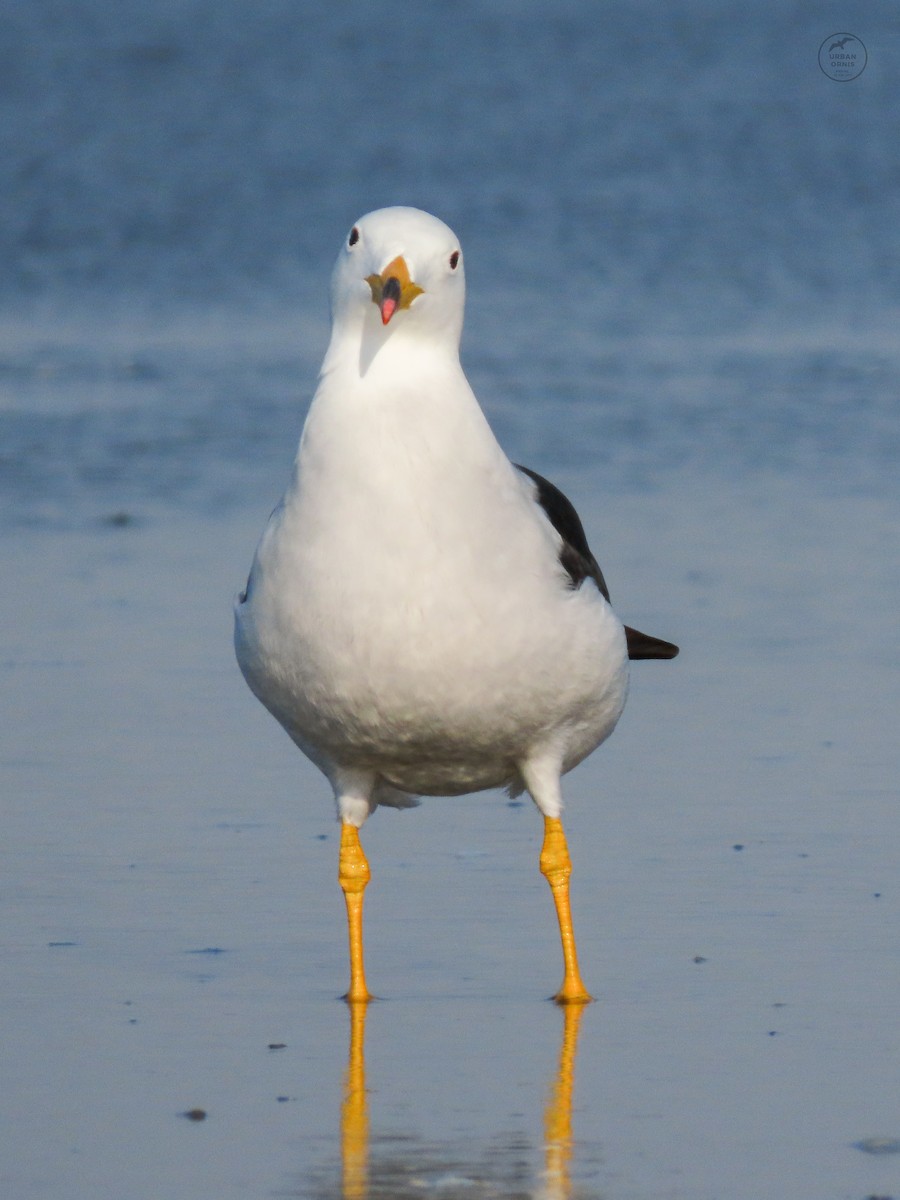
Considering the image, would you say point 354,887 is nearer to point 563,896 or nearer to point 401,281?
point 563,896

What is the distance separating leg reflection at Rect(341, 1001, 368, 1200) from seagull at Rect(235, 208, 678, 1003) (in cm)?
19

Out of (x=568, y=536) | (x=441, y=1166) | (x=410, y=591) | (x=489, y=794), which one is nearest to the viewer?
(x=441, y=1166)

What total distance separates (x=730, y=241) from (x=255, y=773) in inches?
562

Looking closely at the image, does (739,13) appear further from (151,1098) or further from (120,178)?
(151,1098)

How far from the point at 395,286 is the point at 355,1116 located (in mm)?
1768

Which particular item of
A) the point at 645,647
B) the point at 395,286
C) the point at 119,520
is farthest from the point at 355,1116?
the point at 119,520

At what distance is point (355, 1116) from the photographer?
15.9 ft

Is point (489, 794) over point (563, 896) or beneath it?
over

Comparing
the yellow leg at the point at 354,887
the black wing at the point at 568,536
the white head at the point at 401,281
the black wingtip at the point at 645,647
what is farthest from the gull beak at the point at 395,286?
the black wingtip at the point at 645,647

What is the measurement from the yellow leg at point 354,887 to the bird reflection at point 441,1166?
0.74m

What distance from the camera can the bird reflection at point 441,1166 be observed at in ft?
14.6

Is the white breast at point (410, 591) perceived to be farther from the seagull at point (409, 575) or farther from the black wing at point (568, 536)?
the black wing at point (568, 536)

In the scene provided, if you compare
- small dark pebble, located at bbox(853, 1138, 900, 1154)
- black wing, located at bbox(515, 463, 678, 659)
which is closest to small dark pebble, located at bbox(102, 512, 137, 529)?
black wing, located at bbox(515, 463, 678, 659)

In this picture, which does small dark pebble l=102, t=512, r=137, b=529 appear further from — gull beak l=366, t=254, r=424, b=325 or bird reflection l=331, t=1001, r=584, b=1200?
bird reflection l=331, t=1001, r=584, b=1200
